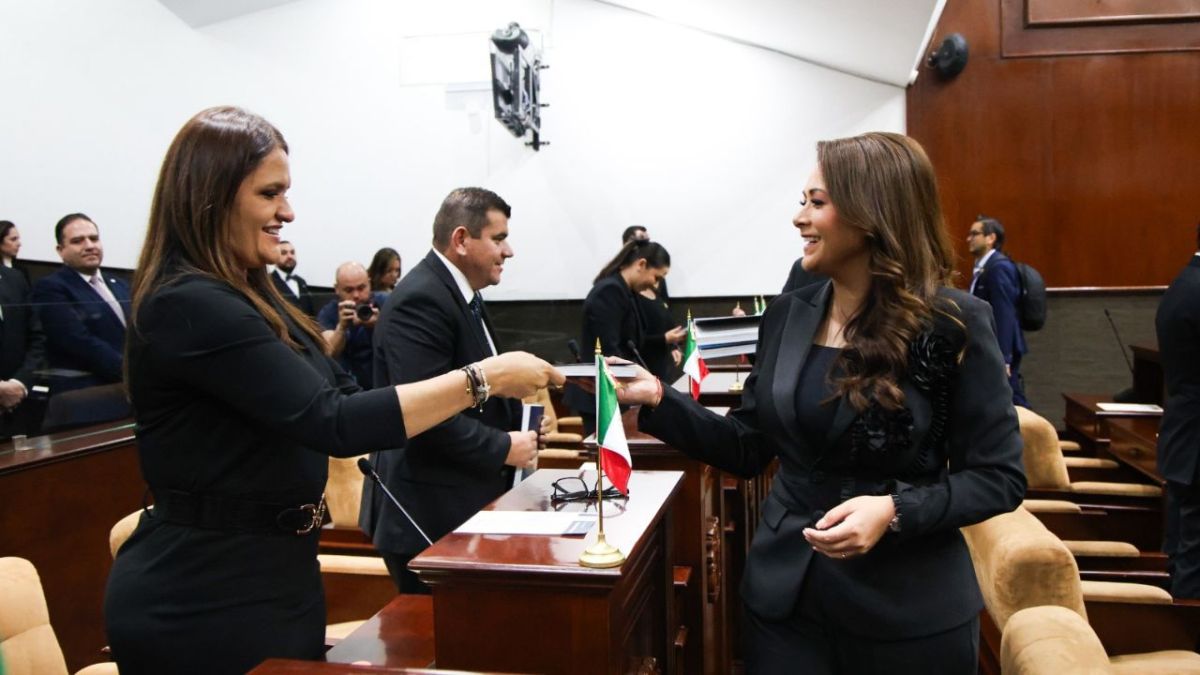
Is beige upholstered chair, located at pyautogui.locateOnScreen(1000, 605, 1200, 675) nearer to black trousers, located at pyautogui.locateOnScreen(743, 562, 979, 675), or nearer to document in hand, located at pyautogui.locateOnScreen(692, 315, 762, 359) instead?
black trousers, located at pyautogui.locateOnScreen(743, 562, 979, 675)

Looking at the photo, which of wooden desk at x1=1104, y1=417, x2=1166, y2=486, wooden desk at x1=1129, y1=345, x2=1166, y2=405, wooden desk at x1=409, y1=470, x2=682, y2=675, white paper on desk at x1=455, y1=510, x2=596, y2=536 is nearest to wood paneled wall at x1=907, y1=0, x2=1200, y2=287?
wooden desk at x1=1129, y1=345, x2=1166, y2=405

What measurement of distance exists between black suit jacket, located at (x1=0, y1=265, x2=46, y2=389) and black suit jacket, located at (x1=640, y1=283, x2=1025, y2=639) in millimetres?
2785

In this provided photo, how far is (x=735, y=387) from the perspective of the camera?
363 cm

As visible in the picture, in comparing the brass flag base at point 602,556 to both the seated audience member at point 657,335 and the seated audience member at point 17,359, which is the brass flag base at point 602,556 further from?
the seated audience member at point 657,335

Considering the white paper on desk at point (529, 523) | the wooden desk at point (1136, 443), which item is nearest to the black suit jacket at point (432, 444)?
the white paper on desk at point (529, 523)

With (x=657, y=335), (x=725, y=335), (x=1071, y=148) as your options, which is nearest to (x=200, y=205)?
(x=725, y=335)

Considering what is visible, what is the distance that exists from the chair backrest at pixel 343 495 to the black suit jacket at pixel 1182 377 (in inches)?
106

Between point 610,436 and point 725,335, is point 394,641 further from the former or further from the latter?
point 725,335

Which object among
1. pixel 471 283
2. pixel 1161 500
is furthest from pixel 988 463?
pixel 1161 500

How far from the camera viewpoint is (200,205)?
1.28 metres

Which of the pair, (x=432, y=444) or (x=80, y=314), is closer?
(x=432, y=444)

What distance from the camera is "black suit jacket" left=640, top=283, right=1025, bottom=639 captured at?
51.5 inches

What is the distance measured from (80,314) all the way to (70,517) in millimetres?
812

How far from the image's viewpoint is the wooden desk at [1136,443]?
3.74m
